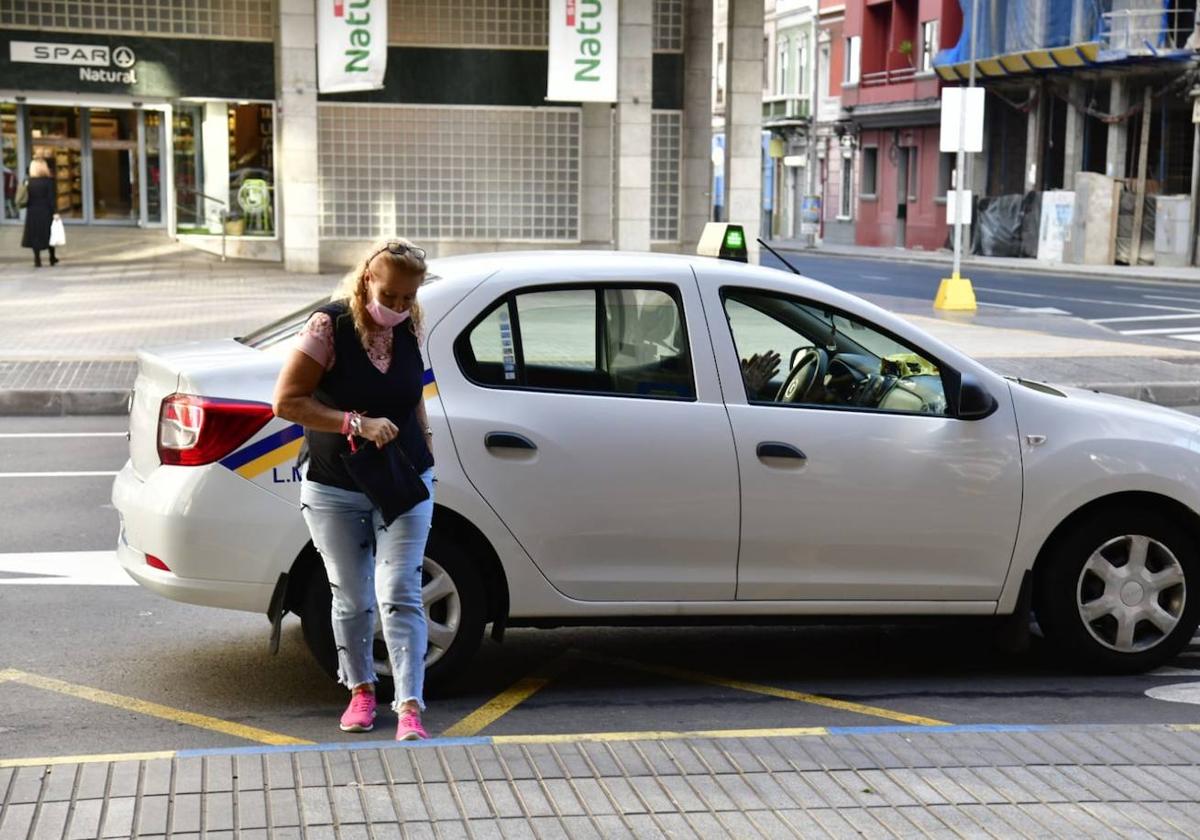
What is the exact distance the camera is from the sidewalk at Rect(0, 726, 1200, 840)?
14.9ft

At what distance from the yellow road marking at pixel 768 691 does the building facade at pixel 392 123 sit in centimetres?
2416

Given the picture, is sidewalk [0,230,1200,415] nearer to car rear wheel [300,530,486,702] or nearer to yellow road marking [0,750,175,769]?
car rear wheel [300,530,486,702]

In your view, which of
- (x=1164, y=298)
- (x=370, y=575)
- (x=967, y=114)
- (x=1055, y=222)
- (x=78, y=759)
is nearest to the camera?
(x=78, y=759)

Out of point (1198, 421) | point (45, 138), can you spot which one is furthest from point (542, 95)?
point (1198, 421)

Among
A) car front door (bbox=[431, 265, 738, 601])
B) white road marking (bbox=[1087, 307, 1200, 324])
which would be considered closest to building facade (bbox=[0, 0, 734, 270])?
white road marking (bbox=[1087, 307, 1200, 324])

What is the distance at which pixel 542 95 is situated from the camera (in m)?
32.0

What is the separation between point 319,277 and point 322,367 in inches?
971

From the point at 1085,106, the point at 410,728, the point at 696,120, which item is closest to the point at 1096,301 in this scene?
the point at 696,120

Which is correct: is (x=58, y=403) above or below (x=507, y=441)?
below

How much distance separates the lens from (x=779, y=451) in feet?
20.4

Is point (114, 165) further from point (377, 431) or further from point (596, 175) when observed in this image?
point (377, 431)

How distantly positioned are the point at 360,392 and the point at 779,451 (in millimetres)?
1642

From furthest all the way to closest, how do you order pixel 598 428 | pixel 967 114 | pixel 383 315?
pixel 967 114 < pixel 598 428 < pixel 383 315

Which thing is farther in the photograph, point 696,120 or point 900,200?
point 900,200
